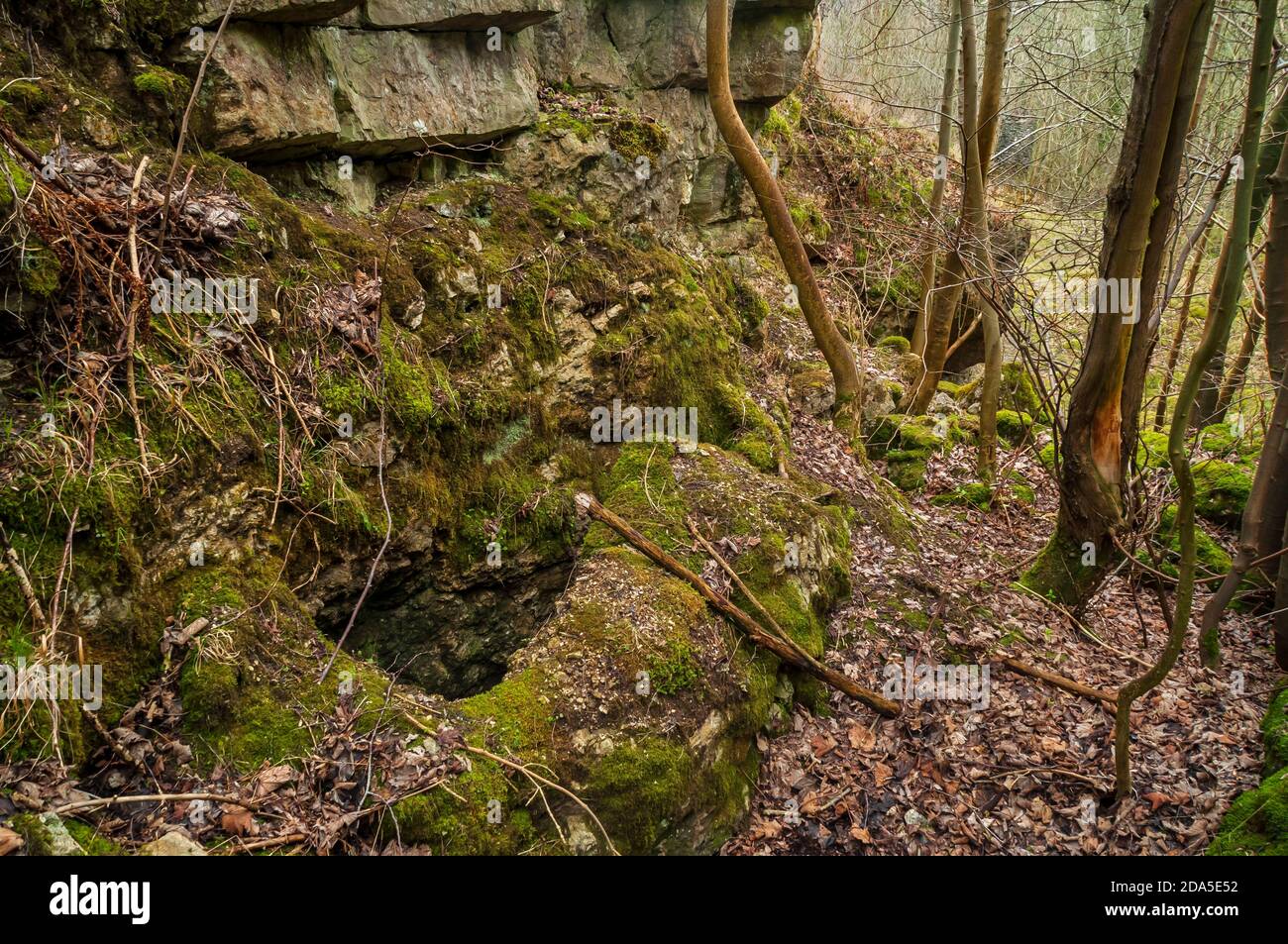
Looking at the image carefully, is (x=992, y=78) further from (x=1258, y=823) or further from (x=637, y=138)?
(x=1258, y=823)

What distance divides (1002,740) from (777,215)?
5.33 metres

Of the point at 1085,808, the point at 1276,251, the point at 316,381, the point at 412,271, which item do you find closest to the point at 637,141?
the point at 412,271

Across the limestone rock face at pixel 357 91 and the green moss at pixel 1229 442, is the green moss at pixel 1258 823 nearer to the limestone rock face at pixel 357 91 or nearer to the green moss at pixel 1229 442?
the green moss at pixel 1229 442

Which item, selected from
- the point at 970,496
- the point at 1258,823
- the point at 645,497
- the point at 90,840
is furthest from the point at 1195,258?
the point at 90,840

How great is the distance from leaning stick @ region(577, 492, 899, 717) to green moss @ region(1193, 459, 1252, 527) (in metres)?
5.16

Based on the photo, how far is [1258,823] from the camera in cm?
378

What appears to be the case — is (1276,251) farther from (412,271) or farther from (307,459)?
(307,459)

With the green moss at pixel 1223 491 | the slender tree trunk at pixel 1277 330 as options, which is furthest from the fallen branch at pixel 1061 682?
the green moss at pixel 1223 491

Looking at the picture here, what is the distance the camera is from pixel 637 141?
23.5 feet

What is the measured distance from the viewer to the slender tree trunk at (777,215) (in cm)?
680

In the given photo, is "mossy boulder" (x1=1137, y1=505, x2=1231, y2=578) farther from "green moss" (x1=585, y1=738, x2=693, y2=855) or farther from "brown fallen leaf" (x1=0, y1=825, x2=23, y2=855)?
"brown fallen leaf" (x1=0, y1=825, x2=23, y2=855)

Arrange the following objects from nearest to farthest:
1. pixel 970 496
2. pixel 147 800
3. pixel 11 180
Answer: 1. pixel 147 800
2. pixel 11 180
3. pixel 970 496

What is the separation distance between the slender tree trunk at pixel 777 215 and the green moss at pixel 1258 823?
5.10 metres

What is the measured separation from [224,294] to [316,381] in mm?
658
